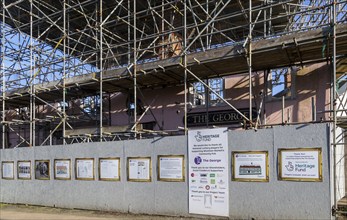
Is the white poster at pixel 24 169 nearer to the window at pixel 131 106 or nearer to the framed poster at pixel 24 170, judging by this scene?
the framed poster at pixel 24 170

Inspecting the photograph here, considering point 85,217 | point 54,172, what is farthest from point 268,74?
point 54,172

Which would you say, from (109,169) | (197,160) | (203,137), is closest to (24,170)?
(109,169)

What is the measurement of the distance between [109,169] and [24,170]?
4.73 m

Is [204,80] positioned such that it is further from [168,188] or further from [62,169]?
[62,169]

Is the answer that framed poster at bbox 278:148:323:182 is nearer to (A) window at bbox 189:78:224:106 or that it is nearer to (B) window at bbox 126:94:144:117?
(A) window at bbox 189:78:224:106

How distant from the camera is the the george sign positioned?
41.4 feet

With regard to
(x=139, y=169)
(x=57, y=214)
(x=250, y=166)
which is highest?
(x=250, y=166)

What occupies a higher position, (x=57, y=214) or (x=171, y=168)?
(x=171, y=168)

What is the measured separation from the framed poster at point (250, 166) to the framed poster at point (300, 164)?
386 millimetres

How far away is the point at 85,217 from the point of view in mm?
11305

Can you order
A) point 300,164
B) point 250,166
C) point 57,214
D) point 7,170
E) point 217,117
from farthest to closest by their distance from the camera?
1. point 7,170
2. point 217,117
3. point 57,214
4. point 250,166
5. point 300,164

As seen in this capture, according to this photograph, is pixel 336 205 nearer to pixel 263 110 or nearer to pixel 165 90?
pixel 263 110

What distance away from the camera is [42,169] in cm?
1430

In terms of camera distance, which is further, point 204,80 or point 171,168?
point 204,80
